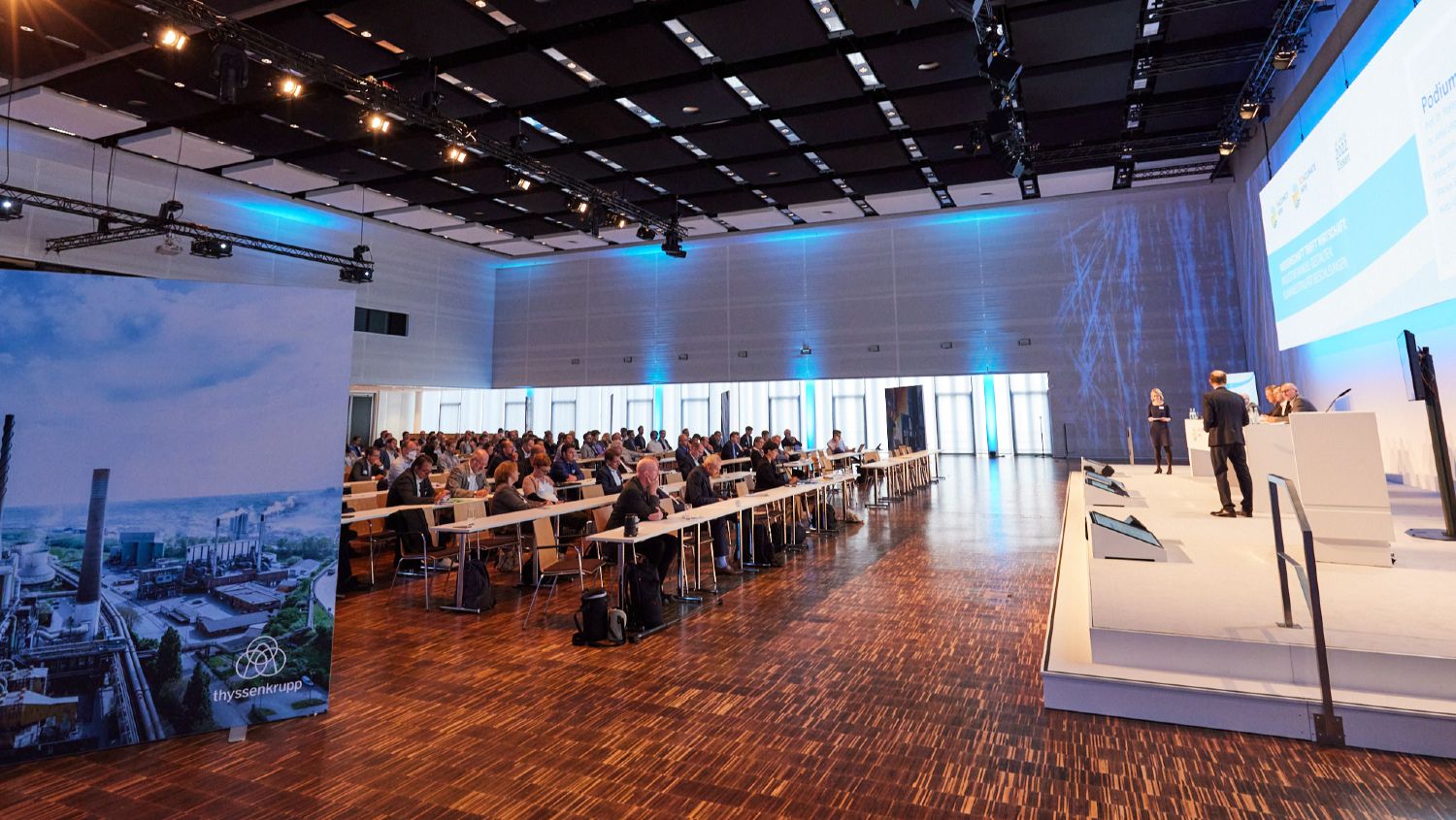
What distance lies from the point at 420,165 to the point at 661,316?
841cm

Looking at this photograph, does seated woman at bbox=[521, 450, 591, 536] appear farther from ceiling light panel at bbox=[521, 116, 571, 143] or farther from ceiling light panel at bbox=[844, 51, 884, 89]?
ceiling light panel at bbox=[844, 51, 884, 89]

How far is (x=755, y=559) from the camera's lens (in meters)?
6.38

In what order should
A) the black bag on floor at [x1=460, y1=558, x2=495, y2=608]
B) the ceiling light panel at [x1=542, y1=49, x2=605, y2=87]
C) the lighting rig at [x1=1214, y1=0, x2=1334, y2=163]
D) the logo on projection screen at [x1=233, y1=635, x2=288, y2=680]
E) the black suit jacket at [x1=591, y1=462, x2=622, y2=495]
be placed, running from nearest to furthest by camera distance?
the logo on projection screen at [x1=233, y1=635, x2=288, y2=680] → the black bag on floor at [x1=460, y1=558, x2=495, y2=608] → the black suit jacket at [x1=591, y1=462, x2=622, y2=495] → the lighting rig at [x1=1214, y1=0, x2=1334, y2=163] → the ceiling light panel at [x1=542, y1=49, x2=605, y2=87]

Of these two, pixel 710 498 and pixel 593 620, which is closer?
pixel 593 620

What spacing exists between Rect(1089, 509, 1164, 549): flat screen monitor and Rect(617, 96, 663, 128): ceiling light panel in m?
8.48

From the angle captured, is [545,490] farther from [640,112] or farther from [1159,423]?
[1159,423]

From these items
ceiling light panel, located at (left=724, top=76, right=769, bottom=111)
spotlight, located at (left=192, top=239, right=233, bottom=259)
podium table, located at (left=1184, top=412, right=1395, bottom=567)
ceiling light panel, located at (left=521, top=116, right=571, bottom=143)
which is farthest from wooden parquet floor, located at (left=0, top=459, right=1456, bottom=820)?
spotlight, located at (left=192, top=239, right=233, bottom=259)

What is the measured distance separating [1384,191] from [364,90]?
10727 mm

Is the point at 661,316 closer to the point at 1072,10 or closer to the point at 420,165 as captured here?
the point at 420,165

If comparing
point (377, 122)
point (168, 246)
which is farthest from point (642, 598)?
point (168, 246)

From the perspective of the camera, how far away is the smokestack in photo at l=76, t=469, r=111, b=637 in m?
2.63

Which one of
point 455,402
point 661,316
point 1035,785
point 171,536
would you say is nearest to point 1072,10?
point 1035,785

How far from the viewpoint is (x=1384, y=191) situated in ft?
17.4

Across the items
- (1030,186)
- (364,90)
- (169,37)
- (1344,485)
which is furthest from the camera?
(1030,186)
